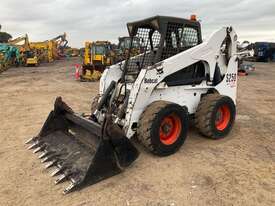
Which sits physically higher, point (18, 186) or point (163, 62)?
point (163, 62)

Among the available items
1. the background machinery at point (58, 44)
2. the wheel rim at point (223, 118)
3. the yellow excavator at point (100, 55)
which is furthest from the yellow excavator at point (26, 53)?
the wheel rim at point (223, 118)

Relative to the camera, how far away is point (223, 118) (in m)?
5.80

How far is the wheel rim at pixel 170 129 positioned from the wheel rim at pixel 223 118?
105 centimetres

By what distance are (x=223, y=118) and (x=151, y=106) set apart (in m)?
1.86

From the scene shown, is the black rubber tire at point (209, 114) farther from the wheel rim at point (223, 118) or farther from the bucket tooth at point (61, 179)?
the bucket tooth at point (61, 179)

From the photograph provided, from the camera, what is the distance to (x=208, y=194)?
12.0 ft

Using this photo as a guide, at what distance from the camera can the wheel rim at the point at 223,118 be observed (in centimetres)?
562

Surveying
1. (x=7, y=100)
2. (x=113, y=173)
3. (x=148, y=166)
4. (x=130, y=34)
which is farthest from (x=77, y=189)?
(x=7, y=100)

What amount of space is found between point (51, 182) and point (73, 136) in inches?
47.8

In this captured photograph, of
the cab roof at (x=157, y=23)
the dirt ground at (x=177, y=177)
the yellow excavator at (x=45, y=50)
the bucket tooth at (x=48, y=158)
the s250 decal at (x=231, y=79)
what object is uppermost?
the yellow excavator at (x=45, y=50)

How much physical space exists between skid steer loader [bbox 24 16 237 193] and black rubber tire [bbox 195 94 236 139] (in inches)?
0.7

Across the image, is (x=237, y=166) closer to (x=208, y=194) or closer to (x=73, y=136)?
(x=208, y=194)

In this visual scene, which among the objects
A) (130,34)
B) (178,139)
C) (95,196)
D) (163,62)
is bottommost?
(95,196)

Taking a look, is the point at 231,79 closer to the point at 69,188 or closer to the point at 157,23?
the point at 157,23
